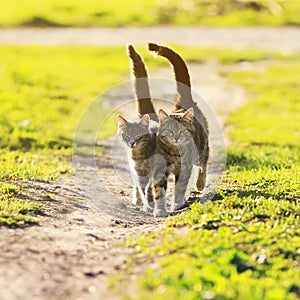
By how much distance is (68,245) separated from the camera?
20.3 feet

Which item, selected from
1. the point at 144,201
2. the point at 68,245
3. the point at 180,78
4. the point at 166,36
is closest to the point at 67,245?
the point at 68,245

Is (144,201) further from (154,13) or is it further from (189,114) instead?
(154,13)

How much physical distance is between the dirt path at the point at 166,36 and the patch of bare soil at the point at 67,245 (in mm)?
21575

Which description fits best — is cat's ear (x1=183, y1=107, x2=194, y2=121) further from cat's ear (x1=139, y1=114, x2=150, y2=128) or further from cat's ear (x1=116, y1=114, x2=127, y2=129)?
cat's ear (x1=116, y1=114, x2=127, y2=129)

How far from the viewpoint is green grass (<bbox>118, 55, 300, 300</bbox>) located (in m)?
4.98

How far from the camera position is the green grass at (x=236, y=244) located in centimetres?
Answer: 498

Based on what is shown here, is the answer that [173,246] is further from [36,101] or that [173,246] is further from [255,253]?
[36,101]

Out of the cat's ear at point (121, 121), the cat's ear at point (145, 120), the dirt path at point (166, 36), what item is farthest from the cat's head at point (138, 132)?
the dirt path at point (166, 36)

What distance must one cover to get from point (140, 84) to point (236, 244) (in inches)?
122

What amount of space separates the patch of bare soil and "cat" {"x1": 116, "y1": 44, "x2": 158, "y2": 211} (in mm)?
291

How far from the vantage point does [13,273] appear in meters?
5.39

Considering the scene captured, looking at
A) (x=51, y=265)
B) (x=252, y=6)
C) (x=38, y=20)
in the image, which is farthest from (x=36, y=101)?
(x=252, y=6)

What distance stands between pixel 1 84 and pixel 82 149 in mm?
6977

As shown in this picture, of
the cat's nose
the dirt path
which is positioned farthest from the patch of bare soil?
the dirt path
